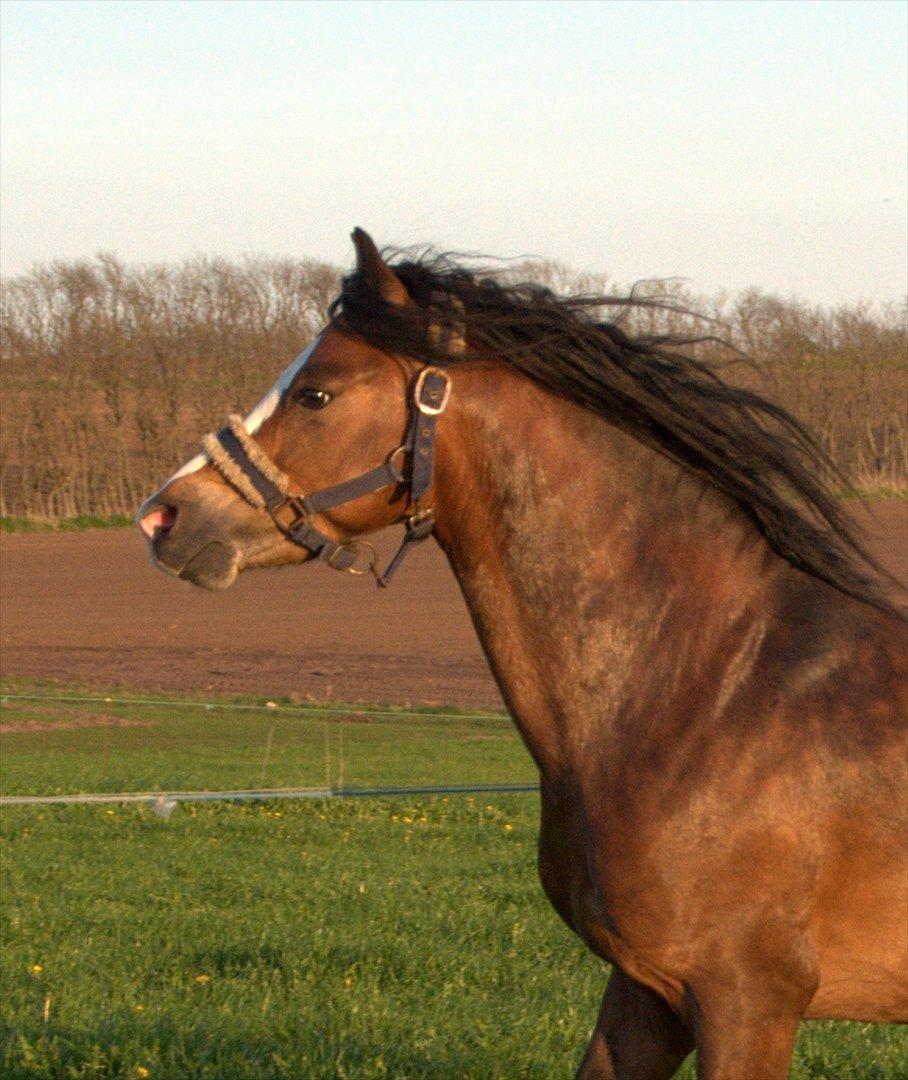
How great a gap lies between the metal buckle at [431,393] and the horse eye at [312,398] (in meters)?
0.19

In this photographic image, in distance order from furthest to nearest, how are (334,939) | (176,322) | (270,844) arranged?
(176,322)
(270,844)
(334,939)

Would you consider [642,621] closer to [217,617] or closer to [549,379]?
[549,379]

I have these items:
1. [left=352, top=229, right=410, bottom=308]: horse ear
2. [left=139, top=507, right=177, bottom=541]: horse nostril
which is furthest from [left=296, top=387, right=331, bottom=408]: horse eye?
[left=139, top=507, right=177, bottom=541]: horse nostril

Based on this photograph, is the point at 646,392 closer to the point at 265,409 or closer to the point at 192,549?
the point at 265,409

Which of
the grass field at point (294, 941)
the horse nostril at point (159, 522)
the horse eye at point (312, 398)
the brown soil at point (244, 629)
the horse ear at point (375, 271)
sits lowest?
the brown soil at point (244, 629)

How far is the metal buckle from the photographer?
335cm

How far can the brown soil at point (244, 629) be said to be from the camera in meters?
19.6

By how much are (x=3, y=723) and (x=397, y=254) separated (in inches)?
560

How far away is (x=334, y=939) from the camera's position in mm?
6344

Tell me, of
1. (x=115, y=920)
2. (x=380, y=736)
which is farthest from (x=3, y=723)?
(x=115, y=920)

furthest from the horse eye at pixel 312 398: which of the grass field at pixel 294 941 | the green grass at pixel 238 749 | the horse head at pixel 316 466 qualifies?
the green grass at pixel 238 749

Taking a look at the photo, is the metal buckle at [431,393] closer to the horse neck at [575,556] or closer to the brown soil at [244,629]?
the horse neck at [575,556]

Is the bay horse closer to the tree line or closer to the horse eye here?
the horse eye

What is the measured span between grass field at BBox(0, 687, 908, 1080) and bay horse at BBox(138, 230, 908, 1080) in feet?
4.87
